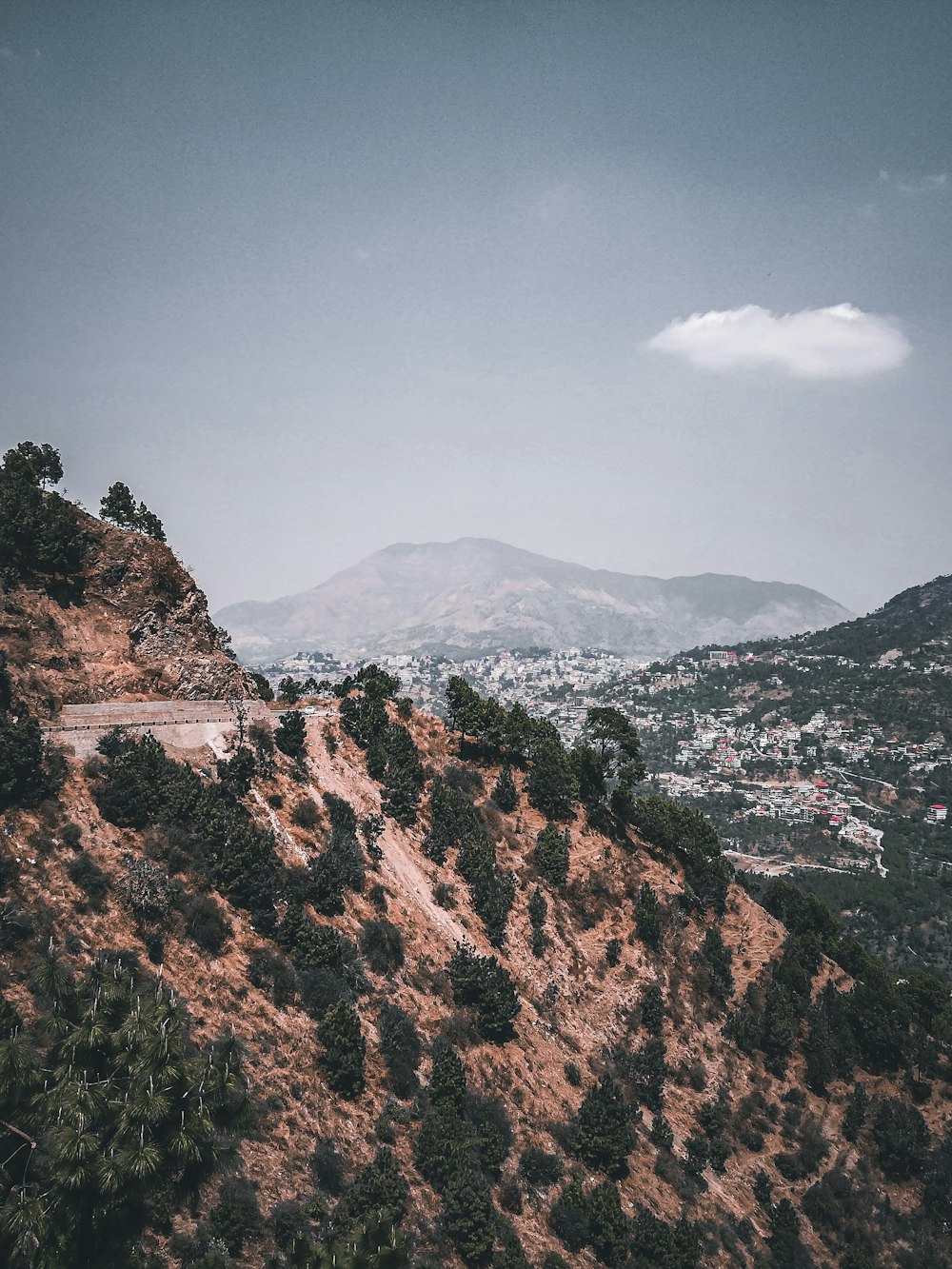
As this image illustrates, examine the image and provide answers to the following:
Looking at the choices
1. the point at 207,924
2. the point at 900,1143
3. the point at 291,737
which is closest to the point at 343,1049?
the point at 207,924

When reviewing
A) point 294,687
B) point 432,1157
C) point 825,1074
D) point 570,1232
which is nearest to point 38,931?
point 432,1157

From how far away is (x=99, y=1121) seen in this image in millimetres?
16500

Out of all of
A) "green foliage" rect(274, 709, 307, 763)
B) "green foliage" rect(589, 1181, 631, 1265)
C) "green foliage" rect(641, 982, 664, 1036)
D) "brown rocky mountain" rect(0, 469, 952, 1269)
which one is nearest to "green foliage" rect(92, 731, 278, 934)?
"brown rocky mountain" rect(0, 469, 952, 1269)

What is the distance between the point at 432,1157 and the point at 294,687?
136 ft

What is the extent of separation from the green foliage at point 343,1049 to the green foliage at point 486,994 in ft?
33.2

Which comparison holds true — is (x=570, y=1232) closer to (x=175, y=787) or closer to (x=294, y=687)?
(x=175, y=787)

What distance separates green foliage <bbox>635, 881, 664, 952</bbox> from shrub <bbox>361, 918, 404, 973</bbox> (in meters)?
21.1

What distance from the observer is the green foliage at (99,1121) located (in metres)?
15.5

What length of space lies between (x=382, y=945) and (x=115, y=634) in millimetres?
31549

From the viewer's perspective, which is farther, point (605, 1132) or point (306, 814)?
point (306, 814)

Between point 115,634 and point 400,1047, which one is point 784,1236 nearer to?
point 400,1047

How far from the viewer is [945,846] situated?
145000mm

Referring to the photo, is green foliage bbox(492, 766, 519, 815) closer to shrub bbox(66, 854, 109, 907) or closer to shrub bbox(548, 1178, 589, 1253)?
shrub bbox(548, 1178, 589, 1253)

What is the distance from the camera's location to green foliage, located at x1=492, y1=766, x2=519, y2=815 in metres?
64.6
